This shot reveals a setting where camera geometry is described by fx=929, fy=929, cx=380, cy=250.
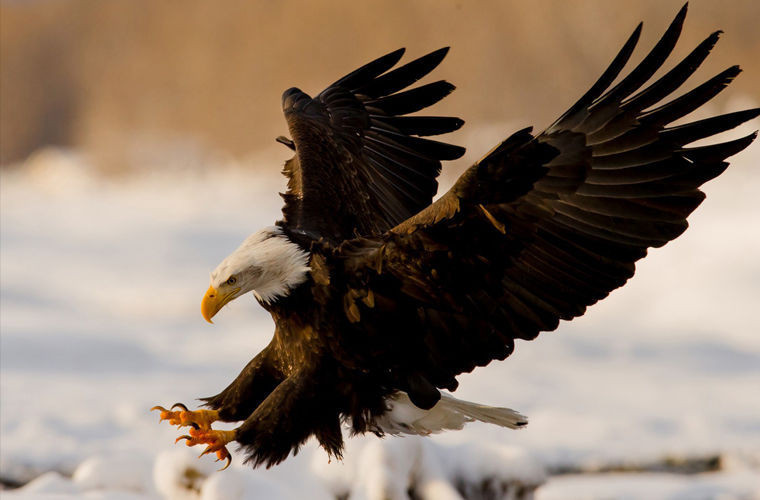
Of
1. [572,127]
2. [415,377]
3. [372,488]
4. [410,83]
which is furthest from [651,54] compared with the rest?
[372,488]

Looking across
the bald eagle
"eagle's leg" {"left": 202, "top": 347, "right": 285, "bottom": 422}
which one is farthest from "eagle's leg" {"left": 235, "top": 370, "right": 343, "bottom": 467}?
"eagle's leg" {"left": 202, "top": 347, "right": 285, "bottom": 422}

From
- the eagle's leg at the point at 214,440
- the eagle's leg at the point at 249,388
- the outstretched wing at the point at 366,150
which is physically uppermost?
the outstretched wing at the point at 366,150

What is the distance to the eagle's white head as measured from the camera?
2.85 meters

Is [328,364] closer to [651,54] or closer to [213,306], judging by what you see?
[213,306]

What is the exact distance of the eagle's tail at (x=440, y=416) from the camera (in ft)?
10.5

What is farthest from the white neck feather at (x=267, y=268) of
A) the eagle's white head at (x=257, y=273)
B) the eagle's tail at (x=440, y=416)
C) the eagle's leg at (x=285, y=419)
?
the eagle's tail at (x=440, y=416)

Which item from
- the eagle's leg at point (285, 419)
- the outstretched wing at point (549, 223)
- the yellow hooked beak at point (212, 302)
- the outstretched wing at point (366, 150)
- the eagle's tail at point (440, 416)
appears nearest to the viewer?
the outstretched wing at point (549, 223)

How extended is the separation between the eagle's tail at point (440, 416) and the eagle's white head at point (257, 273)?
0.60 m

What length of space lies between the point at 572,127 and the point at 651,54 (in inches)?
11.1

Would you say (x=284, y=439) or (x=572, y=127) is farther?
(x=284, y=439)

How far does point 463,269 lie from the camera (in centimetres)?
262

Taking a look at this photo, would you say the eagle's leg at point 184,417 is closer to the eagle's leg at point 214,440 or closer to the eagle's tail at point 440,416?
the eagle's leg at point 214,440

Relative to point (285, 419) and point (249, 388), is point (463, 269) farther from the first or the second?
point (249, 388)

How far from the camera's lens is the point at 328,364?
9.80ft
